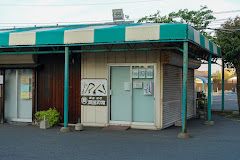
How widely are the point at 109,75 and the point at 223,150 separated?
5014 mm

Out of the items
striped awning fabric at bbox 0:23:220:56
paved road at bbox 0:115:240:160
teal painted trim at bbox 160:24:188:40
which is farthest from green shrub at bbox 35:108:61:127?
teal painted trim at bbox 160:24:188:40

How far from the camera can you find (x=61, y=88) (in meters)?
11.5

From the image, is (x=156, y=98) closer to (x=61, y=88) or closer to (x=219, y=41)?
(x=61, y=88)

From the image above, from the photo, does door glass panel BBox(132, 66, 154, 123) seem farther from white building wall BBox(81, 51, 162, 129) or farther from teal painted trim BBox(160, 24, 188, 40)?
teal painted trim BBox(160, 24, 188, 40)

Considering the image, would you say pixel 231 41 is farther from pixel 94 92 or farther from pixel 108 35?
pixel 108 35

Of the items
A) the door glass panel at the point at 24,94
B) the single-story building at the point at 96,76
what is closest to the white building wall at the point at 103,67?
the single-story building at the point at 96,76

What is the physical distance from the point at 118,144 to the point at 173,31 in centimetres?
344

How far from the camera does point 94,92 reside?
10.9 metres

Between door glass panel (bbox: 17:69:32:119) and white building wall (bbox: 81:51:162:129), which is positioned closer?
white building wall (bbox: 81:51:162:129)

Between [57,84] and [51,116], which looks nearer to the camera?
[51,116]

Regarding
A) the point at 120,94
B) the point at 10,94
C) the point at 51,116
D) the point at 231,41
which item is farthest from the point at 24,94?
the point at 231,41

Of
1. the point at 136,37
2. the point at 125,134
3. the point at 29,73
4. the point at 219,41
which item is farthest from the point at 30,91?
the point at 219,41

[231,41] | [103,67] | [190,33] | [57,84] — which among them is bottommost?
[57,84]

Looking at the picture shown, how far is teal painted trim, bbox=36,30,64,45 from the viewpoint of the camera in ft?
30.7
